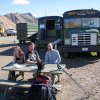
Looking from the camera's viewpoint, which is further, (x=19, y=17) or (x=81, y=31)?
(x=19, y=17)

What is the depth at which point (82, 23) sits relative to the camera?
17.5 m

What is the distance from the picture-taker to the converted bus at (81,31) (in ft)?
53.8

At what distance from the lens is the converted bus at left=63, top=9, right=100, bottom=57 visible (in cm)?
1639

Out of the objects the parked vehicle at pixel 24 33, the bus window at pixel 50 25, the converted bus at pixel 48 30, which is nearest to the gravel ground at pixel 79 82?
the converted bus at pixel 48 30

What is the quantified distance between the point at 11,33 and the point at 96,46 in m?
44.0

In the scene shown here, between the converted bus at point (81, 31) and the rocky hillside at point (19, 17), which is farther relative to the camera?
the rocky hillside at point (19, 17)

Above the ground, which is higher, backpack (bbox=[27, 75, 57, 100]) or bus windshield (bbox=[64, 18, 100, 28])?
bus windshield (bbox=[64, 18, 100, 28])

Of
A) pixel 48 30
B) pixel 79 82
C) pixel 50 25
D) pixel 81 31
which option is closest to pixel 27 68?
pixel 79 82

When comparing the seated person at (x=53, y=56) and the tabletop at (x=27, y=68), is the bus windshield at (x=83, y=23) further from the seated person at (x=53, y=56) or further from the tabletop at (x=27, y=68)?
the tabletop at (x=27, y=68)

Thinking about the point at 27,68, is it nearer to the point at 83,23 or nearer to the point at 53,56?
the point at 53,56

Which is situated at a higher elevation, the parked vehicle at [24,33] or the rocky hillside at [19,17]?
the rocky hillside at [19,17]

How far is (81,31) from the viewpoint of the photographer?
1672cm

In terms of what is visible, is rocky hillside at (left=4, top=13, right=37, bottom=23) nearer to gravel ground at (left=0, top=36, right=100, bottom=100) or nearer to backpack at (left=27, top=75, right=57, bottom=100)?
gravel ground at (left=0, top=36, right=100, bottom=100)

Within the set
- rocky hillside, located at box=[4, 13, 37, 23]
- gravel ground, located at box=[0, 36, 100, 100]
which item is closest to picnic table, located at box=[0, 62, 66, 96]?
gravel ground, located at box=[0, 36, 100, 100]
